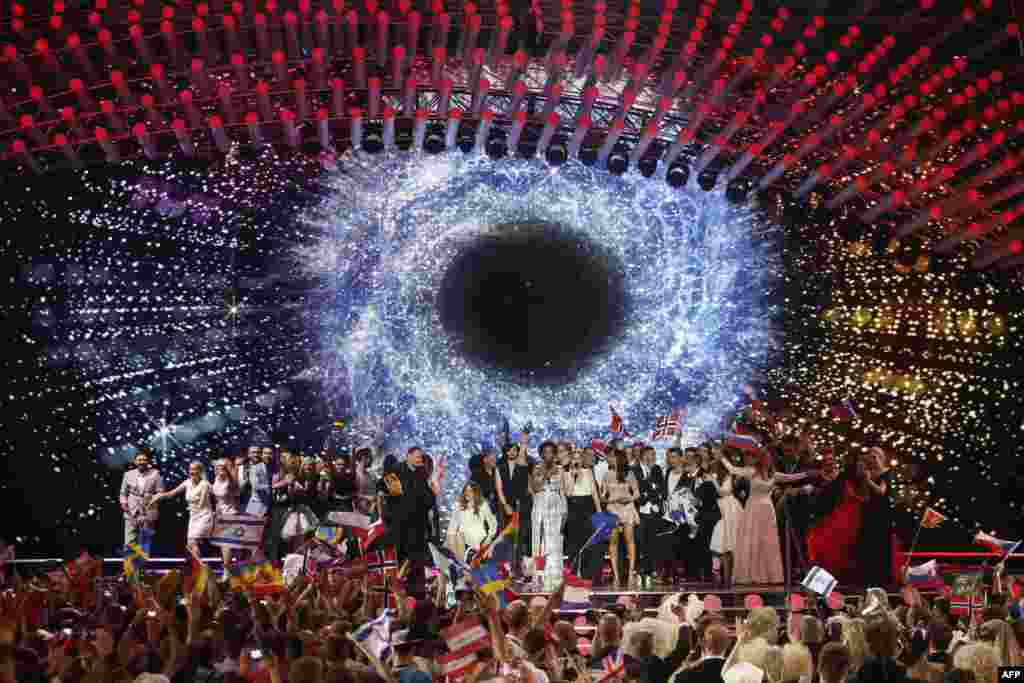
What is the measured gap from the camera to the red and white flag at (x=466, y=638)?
4297mm

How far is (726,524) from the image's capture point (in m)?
10.9

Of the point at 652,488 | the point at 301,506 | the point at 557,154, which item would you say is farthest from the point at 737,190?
the point at 301,506

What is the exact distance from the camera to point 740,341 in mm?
14336

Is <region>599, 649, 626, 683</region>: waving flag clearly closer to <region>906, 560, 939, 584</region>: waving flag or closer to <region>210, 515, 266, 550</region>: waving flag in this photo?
<region>906, 560, 939, 584</region>: waving flag

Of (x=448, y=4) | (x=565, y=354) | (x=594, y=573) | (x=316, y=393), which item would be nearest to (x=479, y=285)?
(x=565, y=354)

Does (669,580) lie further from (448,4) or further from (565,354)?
(448,4)

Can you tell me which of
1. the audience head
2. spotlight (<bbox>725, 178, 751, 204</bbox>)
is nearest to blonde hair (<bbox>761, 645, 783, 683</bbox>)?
the audience head

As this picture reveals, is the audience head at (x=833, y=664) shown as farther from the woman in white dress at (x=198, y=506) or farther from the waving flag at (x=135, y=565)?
the woman in white dress at (x=198, y=506)

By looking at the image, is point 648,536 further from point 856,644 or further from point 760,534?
point 856,644

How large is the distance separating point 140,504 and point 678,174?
22.5ft

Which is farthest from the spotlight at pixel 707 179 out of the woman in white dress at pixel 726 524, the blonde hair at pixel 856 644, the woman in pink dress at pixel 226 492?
the blonde hair at pixel 856 644

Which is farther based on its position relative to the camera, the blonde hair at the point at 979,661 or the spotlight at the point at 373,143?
the spotlight at the point at 373,143

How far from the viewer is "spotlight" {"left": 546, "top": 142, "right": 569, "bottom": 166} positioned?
517 inches

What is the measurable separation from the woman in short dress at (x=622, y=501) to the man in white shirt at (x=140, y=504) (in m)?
4.47
